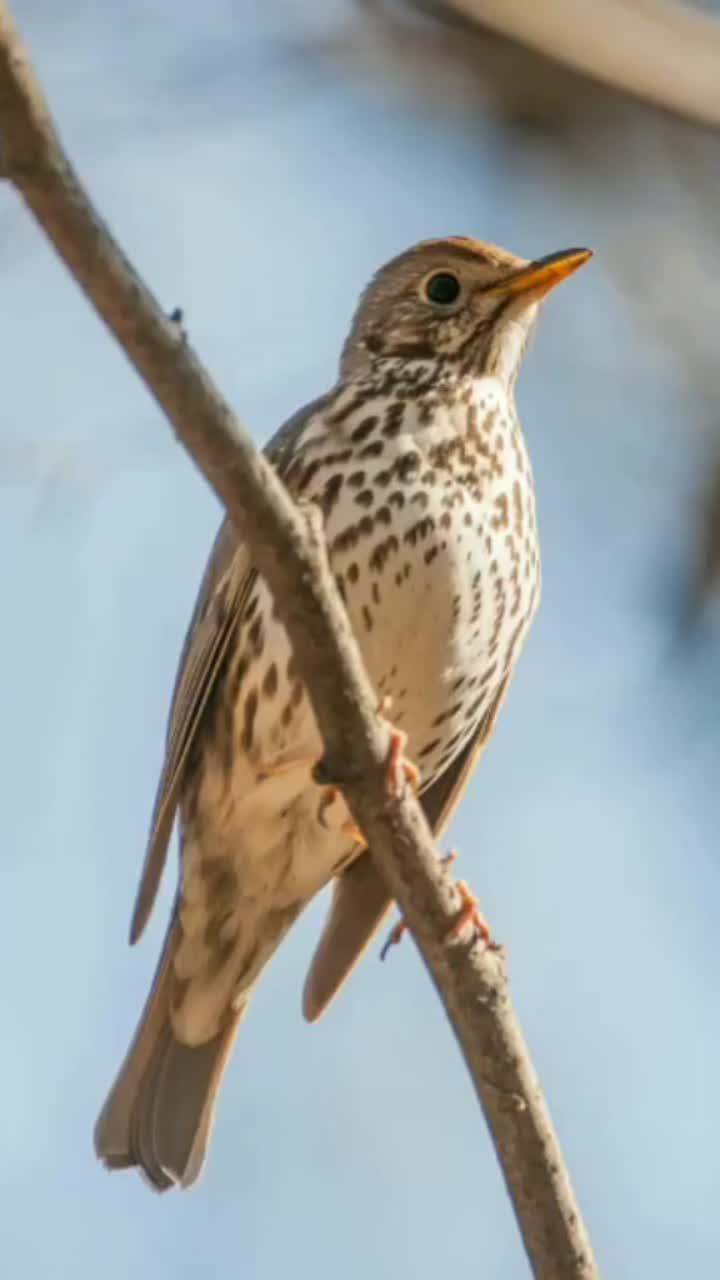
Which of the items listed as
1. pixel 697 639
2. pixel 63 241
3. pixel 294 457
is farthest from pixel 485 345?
pixel 63 241

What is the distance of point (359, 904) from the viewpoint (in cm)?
518

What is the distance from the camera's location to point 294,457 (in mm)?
5020

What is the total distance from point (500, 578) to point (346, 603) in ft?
1.22

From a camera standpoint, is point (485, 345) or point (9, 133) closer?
point (9, 133)

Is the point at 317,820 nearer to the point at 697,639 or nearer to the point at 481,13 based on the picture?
the point at 697,639

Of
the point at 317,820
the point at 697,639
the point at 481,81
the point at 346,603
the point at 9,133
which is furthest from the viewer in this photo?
the point at 317,820

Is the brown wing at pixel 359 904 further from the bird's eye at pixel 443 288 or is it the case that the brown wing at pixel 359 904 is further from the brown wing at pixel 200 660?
the bird's eye at pixel 443 288

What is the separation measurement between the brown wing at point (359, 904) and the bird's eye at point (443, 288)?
1040 millimetres

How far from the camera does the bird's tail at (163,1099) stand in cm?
516

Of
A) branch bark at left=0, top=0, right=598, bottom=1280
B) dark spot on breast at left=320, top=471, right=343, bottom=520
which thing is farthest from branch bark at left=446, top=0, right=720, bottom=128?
dark spot on breast at left=320, top=471, right=343, bottom=520

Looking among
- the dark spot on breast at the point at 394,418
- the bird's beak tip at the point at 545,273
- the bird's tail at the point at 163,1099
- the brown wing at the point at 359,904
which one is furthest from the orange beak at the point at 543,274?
Answer: the bird's tail at the point at 163,1099

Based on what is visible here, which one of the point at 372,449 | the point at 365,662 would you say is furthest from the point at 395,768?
the point at 372,449

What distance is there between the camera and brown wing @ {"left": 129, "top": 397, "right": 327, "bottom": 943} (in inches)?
192

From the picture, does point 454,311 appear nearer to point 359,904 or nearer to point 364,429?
point 364,429
